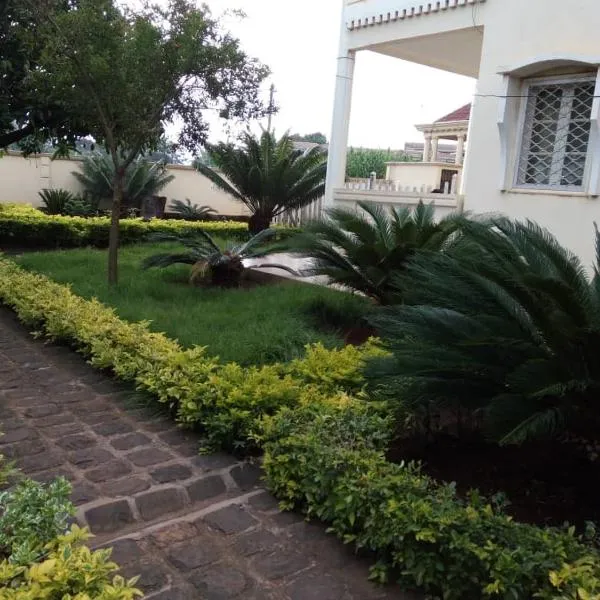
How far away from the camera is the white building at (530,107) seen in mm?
6266

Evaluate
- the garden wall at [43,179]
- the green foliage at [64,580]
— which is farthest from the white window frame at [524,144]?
the garden wall at [43,179]

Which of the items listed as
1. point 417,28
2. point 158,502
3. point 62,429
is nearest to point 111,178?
point 417,28

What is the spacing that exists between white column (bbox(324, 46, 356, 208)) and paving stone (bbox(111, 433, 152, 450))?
17.3ft

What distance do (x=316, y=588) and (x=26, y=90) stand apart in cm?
769

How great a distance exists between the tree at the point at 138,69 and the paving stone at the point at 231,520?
4.83 meters

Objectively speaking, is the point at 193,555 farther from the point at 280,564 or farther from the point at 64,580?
the point at 64,580

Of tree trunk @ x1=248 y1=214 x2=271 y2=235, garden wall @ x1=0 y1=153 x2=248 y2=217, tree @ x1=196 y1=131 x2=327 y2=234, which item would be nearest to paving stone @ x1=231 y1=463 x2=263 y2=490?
tree @ x1=196 y1=131 x2=327 y2=234

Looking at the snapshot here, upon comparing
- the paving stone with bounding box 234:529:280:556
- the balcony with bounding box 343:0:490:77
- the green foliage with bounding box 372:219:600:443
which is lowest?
the paving stone with bounding box 234:529:280:556

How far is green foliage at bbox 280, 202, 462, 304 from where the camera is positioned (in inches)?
226

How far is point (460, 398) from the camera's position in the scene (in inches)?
118

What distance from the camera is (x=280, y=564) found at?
8.69 feet

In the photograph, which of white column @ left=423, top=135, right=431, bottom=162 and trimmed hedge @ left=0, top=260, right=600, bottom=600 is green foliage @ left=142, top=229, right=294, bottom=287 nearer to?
trimmed hedge @ left=0, top=260, right=600, bottom=600

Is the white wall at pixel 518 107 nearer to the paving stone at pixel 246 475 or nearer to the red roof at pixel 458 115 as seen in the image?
the paving stone at pixel 246 475

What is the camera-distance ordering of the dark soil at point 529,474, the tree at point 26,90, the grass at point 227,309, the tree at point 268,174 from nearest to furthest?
the dark soil at point 529,474
the grass at point 227,309
the tree at point 26,90
the tree at point 268,174
